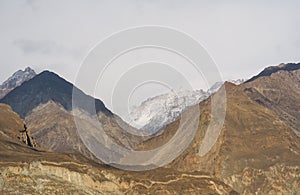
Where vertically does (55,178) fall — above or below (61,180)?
above

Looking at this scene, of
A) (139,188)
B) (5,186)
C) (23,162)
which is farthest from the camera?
(139,188)

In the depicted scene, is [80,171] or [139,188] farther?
[139,188]

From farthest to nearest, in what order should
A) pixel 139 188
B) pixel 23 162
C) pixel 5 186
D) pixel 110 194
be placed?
pixel 139 188 → pixel 110 194 → pixel 23 162 → pixel 5 186

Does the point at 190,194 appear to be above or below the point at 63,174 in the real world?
below

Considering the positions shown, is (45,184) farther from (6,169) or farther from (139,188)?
(139,188)

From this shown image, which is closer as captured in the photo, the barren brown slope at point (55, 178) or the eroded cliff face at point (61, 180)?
the eroded cliff face at point (61, 180)

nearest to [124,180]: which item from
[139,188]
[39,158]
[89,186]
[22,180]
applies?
[139,188]

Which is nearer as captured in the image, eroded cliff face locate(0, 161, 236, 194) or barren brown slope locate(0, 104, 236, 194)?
eroded cliff face locate(0, 161, 236, 194)

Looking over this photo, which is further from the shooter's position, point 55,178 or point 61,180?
point 61,180

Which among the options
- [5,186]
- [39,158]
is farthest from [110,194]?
[5,186]
